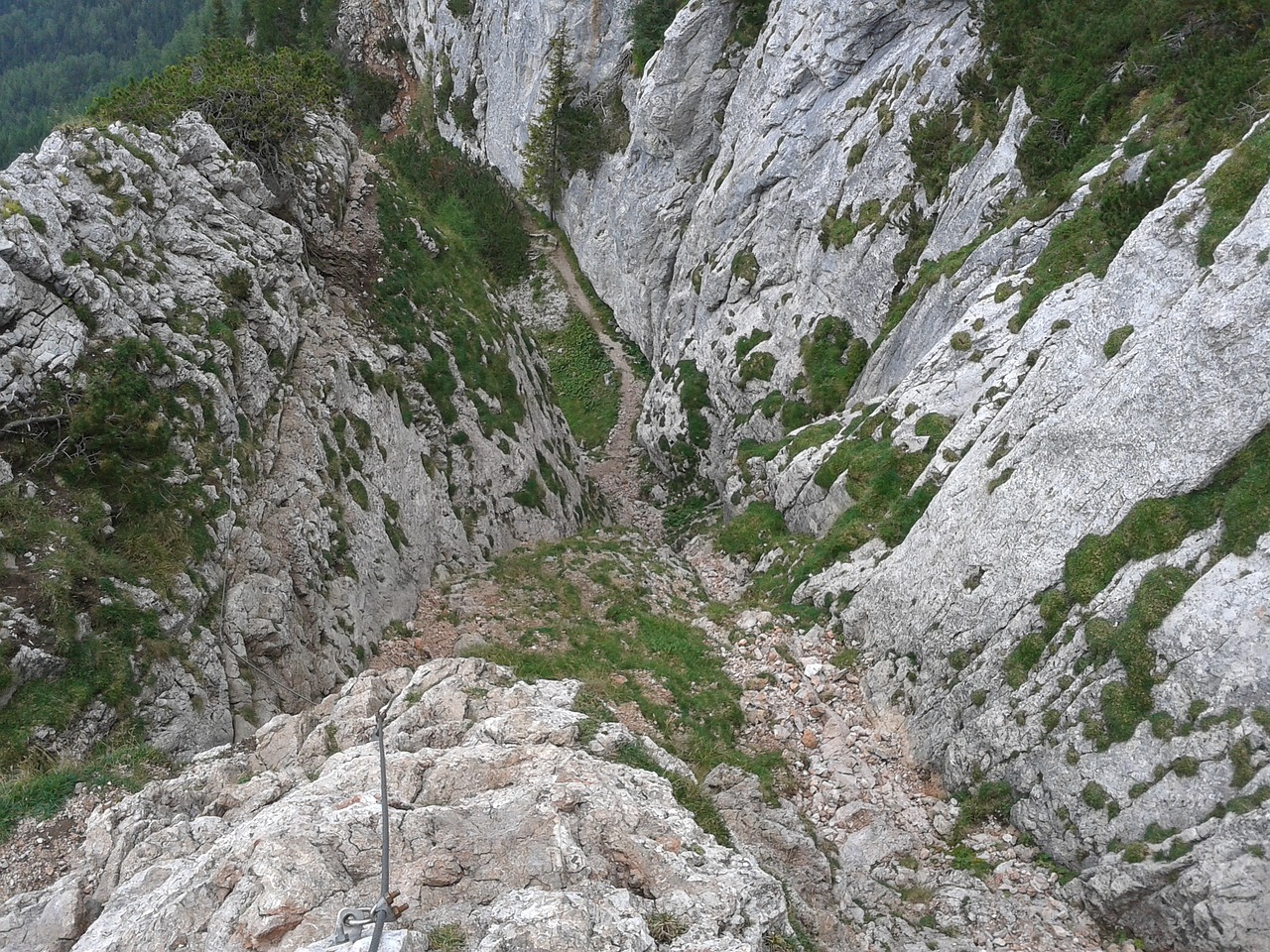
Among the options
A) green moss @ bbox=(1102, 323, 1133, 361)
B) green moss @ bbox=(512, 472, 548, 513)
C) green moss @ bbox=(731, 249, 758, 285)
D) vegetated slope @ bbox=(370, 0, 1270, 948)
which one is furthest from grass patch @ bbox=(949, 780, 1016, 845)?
green moss @ bbox=(731, 249, 758, 285)

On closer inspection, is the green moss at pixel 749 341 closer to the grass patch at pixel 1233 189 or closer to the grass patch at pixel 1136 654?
the grass patch at pixel 1233 189

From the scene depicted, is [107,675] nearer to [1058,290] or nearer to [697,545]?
[697,545]

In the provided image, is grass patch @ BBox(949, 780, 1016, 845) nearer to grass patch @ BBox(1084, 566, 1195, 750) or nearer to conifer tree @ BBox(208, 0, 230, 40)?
grass patch @ BBox(1084, 566, 1195, 750)

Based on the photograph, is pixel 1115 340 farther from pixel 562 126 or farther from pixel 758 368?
pixel 562 126

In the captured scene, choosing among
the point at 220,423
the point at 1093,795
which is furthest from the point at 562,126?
the point at 1093,795

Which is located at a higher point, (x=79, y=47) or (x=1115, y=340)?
(x=79, y=47)

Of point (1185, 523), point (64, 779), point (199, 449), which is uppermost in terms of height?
point (199, 449)

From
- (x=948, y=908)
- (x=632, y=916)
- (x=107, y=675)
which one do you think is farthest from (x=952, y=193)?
(x=107, y=675)
